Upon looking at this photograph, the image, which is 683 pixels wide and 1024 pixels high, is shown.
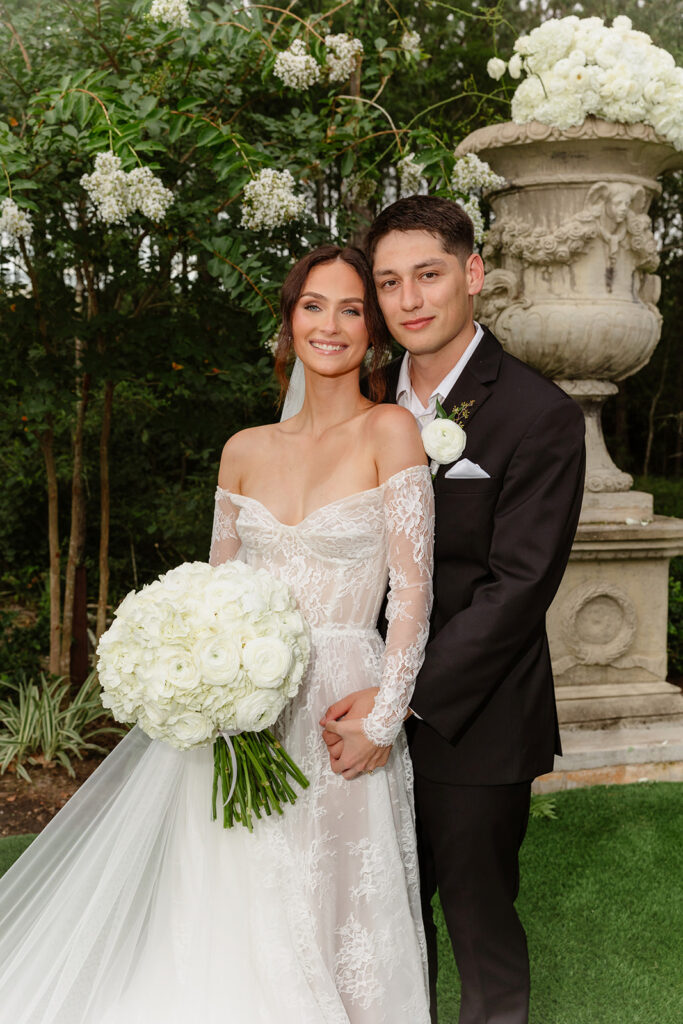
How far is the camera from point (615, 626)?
439cm

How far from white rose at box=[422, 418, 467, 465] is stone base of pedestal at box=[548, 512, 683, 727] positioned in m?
2.29

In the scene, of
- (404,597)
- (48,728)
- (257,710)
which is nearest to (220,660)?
(257,710)

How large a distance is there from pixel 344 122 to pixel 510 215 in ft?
2.93

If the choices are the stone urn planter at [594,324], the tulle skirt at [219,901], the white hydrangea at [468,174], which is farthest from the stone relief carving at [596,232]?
the tulle skirt at [219,901]

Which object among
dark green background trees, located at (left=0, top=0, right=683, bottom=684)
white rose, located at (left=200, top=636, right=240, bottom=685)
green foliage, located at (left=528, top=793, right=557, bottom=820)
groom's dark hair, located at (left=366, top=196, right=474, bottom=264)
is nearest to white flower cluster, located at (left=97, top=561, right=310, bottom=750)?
white rose, located at (left=200, top=636, right=240, bottom=685)

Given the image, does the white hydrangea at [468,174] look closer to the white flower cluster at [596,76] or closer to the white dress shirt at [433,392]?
the white flower cluster at [596,76]

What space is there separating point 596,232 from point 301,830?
3181 millimetres

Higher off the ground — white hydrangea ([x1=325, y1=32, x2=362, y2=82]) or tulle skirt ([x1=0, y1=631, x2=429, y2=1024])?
white hydrangea ([x1=325, y1=32, x2=362, y2=82])

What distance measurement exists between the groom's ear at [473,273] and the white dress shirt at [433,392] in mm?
104

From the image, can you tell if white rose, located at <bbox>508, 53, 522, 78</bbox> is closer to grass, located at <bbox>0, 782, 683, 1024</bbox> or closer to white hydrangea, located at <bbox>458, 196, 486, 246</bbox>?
white hydrangea, located at <bbox>458, 196, 486, 246</bbox>

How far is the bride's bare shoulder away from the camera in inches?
85.7

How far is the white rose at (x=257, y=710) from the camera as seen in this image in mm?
1748

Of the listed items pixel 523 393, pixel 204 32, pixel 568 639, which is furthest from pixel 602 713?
pixel 204 32

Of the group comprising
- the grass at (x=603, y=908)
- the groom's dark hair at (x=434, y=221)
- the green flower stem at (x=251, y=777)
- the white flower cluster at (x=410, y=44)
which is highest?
the white flower cluster at (x=410, y=44)
